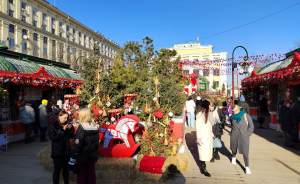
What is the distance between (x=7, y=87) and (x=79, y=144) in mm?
9017

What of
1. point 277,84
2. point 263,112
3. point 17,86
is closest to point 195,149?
point 263,112

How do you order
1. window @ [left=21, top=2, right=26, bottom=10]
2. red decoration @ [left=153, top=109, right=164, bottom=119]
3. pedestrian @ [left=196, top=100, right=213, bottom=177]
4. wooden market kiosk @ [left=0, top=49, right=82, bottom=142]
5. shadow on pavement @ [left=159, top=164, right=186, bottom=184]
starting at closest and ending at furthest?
1. shadow on pavement @ [left=159, top=164, right=186, bottom=184]
2. pedestrian @ [left=196, top=100, right=213, bottom=177]
3. red decoration @ [left=153, top=109, right=164, bottom=119]
4. wooden market kiosk @ [left=0, top=49, right=82, bottom=142]
5. window @ [left=21, top=2, right=26, bottom=10]

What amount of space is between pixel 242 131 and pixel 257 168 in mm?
1223

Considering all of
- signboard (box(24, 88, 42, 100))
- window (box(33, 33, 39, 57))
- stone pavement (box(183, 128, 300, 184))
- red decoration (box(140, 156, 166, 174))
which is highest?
window (box(33, 33, 39, 57))

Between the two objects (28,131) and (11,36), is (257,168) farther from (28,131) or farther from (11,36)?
(11,36)

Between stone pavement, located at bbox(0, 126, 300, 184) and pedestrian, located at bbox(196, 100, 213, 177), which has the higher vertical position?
pedestrian, located at bbox(196, 100, 213, 177)

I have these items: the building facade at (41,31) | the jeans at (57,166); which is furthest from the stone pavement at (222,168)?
the building facade at (41,31)

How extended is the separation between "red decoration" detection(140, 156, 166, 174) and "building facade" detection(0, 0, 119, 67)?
34.8 metres

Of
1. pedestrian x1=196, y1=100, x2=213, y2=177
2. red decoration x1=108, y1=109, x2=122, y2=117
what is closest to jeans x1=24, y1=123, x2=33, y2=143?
red decoration x1=108, y1=109, x2=122, y2=117

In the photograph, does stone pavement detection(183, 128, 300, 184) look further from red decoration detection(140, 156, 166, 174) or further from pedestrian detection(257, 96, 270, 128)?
pedestrian detection(257, 96, 270, 128)

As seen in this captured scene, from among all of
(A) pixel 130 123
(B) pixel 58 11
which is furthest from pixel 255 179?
(B) pixel 58 11

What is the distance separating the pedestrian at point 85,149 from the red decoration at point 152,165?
6.69ft

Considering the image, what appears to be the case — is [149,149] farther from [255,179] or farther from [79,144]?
[79,144]

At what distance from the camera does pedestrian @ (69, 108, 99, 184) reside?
5156 millimetres
